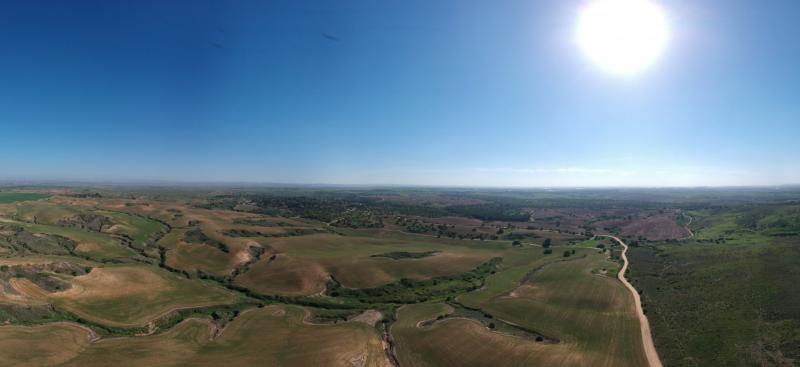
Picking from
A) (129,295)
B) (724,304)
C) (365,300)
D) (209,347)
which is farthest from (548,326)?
(129,295)

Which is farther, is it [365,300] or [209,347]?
[365,300]

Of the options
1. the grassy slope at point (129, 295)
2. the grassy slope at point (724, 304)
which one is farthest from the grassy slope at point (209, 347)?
the grassy slope at point (724, 304)

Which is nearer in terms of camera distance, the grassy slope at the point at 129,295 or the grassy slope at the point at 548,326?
the grassy slope at the point at 548,326

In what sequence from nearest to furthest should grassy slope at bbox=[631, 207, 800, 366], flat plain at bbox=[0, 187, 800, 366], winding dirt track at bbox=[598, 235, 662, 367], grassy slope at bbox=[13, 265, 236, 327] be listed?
grassy slope at bbox=[631, 207, 800, 366], winding dirt track at bbox=[598, 235, 662, 367], flat plain at bbox=[0, 187, 800, 366], grassy slope at bbox=[13, 265, 236, 327]

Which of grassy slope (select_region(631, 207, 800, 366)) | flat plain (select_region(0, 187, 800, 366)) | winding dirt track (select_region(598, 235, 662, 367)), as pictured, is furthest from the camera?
flat plain (select_region(0, 187, 800, 366))

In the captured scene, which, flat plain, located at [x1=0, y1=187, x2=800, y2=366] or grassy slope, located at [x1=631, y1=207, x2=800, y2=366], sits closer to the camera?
grassy slope, located at [x1=631, y1=207, x2=800, y2=366]

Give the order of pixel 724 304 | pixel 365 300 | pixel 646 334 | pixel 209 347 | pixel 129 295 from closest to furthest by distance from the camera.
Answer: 1. pixel 209 347
2. pixel 646 334
3. pixel 724 304
4. pixel 129 295
5. pixel 365 300

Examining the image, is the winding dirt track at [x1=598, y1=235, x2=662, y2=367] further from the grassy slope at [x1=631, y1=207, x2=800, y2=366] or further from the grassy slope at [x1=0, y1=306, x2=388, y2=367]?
the grassy slope at [x1=0, y1=306, x2=388, y2=367]

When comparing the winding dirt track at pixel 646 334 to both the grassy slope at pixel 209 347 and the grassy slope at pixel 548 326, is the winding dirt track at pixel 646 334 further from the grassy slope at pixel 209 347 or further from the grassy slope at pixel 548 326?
the grassy slope at pixel 209 347

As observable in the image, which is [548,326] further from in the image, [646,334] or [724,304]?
[724,304]

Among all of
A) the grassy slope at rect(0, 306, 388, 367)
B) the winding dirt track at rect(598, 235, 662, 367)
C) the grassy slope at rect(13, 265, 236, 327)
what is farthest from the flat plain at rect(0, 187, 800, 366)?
the winding dirt track at rect(598, 235, 662, 367)

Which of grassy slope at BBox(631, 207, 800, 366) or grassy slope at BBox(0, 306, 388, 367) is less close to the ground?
grassy slope at BBox(631, 207, 800, 366)

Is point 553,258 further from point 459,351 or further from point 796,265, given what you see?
point 459,351
